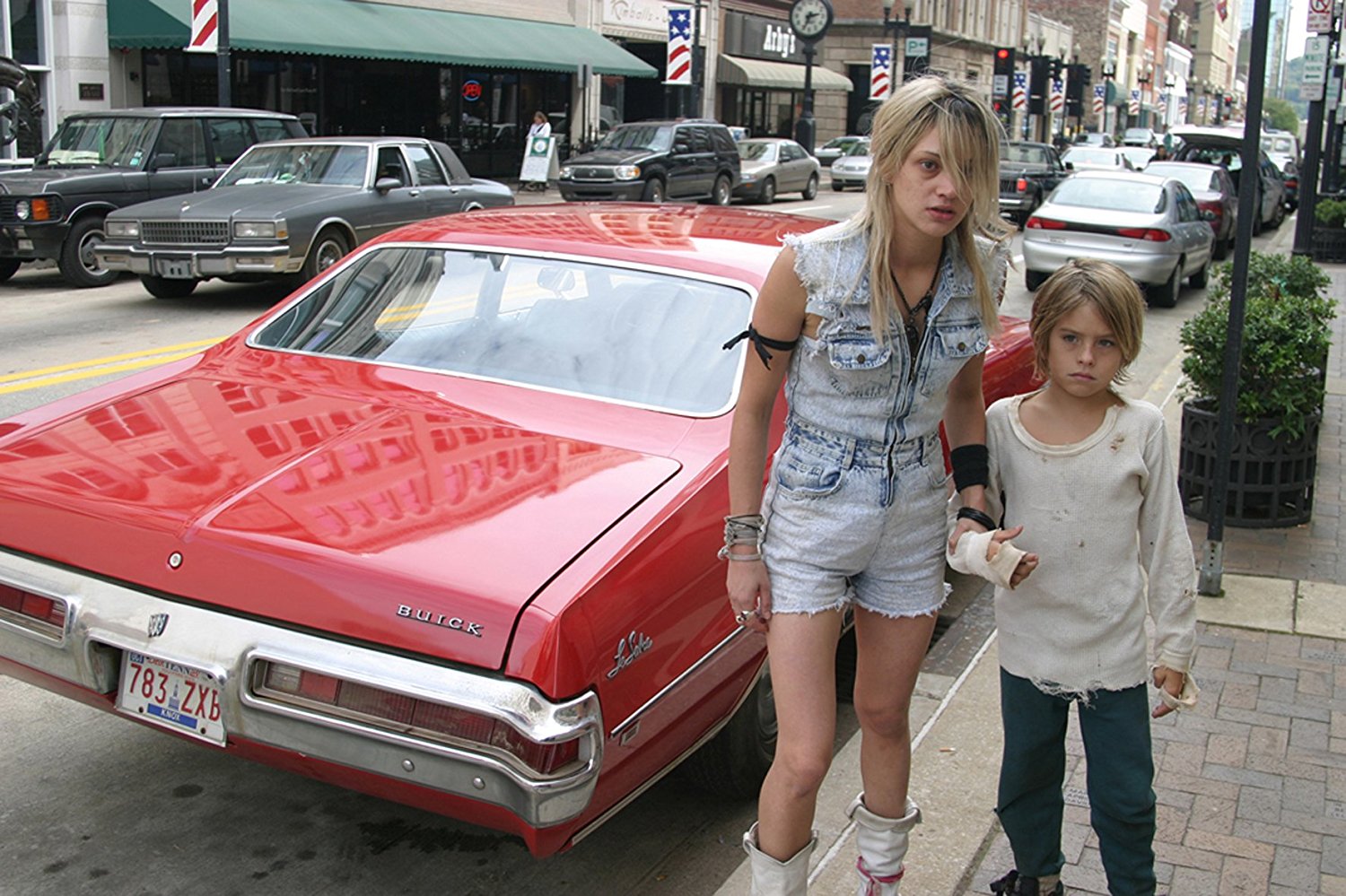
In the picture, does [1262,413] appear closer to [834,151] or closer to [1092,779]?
[1092,779]

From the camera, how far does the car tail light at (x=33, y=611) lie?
3.27 metres

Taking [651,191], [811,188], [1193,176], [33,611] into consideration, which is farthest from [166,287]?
[811,188]

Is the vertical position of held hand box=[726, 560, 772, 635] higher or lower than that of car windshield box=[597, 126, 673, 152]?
lower

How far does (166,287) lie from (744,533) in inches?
501

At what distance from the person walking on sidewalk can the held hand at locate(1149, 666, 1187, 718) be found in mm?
519

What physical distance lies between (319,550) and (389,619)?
0.25 meters

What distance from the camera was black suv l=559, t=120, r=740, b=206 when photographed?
2467 centimetres

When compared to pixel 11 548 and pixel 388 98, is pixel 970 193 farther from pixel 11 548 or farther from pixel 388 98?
pixel 388 98

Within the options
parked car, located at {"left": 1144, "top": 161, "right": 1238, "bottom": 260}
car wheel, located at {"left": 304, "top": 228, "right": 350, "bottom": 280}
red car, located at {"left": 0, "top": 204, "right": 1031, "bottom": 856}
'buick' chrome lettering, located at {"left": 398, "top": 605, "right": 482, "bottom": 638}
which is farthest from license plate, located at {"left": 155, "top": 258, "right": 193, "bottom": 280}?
parked car, located at {"left": 1144, "top": 161, "right": 1238, "bottom": 260}

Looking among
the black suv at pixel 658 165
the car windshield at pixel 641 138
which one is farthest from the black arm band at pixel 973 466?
the car windshield at pixel 641 138

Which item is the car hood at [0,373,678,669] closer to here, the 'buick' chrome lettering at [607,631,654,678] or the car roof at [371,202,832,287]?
the 'buick' chrome lettering at [607,631,654,678]

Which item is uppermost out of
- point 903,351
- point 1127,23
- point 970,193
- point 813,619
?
point 1127,23

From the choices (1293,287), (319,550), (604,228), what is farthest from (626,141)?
(319,550)

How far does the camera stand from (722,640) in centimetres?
340
